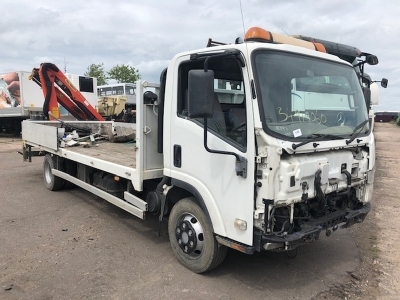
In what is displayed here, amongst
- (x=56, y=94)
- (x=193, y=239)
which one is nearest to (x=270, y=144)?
(x=193, y=239)

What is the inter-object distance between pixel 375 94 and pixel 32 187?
8946 millimetres

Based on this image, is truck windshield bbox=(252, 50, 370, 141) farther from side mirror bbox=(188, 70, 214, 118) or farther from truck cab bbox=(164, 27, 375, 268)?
side mirror bbox=(188, 70, 214, 118)

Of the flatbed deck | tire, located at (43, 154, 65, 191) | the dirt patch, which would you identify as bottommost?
the dirt patch

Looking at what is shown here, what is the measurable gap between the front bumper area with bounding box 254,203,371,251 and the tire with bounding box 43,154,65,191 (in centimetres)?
525

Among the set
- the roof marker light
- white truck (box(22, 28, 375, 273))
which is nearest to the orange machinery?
white truck (box(22, 28, 375, 273))

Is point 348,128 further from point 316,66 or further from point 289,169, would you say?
point 289,169

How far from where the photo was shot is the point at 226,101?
12.8 ft

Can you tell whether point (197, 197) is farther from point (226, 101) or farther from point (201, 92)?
point (201, 92)

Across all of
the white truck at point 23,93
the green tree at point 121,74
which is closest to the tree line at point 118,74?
the green tree at point 121,74

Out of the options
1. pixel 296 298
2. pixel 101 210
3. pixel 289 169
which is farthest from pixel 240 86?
pixel 101 210

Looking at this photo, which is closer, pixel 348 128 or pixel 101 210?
pixel 348 128

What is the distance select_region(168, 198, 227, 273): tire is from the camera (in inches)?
147

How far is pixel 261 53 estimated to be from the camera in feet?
10.8

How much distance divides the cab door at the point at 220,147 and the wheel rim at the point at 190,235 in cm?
32
